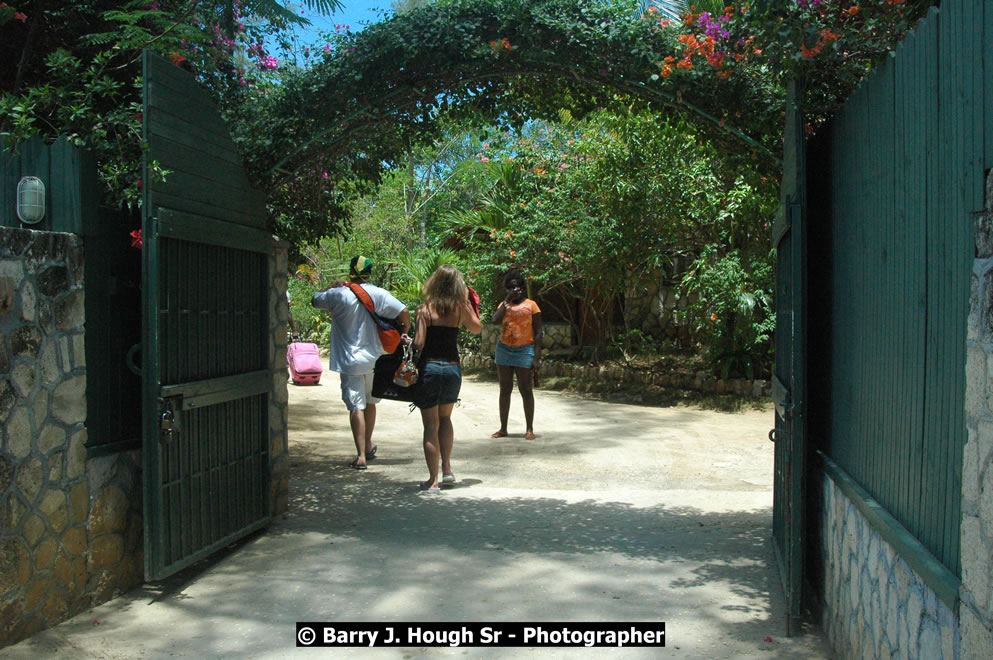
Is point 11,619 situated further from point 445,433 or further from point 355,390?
point 355,390

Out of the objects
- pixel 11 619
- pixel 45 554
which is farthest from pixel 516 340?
pixel 11 619

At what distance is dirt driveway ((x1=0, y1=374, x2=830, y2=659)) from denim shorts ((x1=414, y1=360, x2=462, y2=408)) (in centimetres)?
76

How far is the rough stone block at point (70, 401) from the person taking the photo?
168 inches

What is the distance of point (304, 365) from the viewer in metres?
14.9

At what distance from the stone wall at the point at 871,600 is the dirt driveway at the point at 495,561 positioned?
0.36 meters

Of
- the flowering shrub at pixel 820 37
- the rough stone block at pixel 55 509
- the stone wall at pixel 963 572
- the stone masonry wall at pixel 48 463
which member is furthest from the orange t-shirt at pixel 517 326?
the stone wall at pixel 963 572

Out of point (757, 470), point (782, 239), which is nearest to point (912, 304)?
point (782, 239)

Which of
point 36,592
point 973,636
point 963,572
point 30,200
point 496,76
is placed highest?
point 496,76

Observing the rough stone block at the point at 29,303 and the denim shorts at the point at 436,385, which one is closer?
the rough stone block at the point at 29,303

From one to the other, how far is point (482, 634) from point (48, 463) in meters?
2.20

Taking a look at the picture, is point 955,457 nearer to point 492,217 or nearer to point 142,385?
point 142,385

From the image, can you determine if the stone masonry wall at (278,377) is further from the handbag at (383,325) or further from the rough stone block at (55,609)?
the rough stone block at (55,609)

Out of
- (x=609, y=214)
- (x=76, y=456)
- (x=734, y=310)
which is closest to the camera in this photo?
(x=76, y=456)

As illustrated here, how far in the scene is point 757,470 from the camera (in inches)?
328
